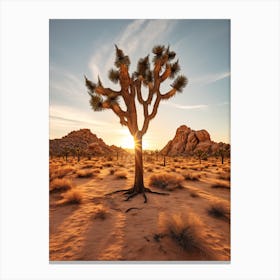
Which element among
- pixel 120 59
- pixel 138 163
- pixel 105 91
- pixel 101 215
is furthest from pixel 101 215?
pixel 120 59

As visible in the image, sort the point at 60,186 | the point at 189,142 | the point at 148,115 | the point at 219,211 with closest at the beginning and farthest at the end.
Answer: the point at 219,211 → the point at 148,115 → the point at 60,186 → the point at 189,142

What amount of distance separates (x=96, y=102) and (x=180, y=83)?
7.42 feet

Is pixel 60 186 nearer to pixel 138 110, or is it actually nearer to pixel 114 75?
pixel 138 110

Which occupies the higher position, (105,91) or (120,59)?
Result: (120,59)

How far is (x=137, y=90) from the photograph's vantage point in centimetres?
422

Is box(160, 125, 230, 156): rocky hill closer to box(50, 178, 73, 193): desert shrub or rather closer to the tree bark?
the tree bark

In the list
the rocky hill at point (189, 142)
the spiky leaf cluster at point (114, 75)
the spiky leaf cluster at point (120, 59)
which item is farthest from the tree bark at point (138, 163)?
the rocky hill at point (189, 142)

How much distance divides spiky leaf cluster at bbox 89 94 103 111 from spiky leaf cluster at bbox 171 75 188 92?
6.52 feet
